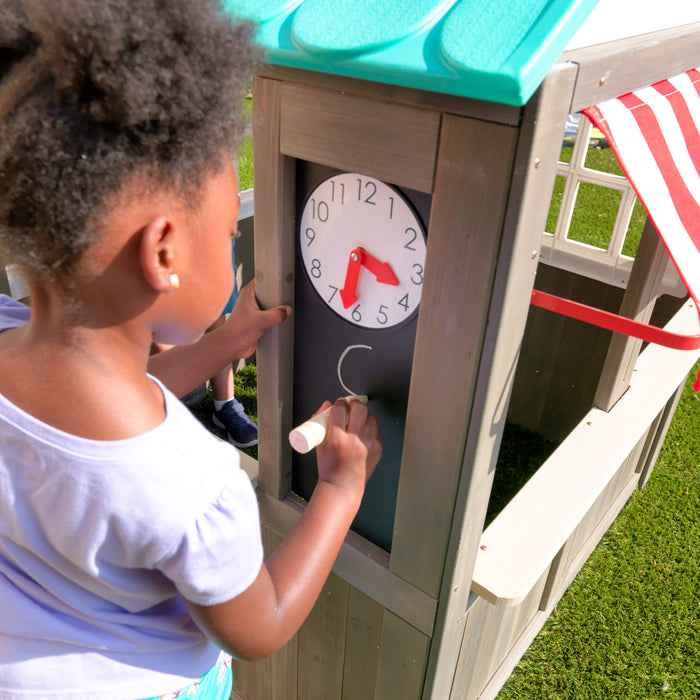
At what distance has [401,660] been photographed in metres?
1.39

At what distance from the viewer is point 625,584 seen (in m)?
2.56

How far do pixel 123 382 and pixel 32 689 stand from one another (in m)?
0.46

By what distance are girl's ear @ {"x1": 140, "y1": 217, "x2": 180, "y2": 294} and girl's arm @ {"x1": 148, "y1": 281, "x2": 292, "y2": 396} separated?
54 centimetres

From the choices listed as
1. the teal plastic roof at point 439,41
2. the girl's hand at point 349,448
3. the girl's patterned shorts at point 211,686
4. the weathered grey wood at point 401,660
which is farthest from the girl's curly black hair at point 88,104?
the weathered grey wood at point 401,660

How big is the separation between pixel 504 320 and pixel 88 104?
23.1 inches

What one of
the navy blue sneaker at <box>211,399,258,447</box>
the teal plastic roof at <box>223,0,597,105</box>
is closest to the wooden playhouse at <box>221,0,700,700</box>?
the teal plastic roof at <box>223,0,597,105</box>

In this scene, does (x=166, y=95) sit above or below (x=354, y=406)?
above

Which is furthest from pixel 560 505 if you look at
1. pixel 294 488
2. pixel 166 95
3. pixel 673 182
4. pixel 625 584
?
pixel 625 584

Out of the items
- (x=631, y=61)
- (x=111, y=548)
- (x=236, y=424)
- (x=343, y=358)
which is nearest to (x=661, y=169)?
(x=631, y=61)

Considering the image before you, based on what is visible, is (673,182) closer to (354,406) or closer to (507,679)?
(354,406)

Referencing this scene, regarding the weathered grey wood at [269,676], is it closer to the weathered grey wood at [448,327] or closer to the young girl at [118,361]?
the weathered grey wood at [448,327]

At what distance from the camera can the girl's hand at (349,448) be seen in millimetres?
1067

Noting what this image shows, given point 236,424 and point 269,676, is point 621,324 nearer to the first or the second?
point 269,676

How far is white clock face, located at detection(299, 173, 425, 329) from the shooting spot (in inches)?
40.8
